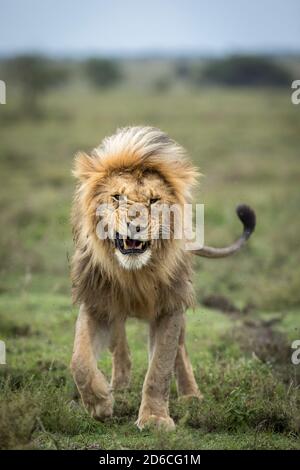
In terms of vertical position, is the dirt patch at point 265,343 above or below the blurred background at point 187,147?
below

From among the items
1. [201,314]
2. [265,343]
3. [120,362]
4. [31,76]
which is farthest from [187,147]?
[120,362]

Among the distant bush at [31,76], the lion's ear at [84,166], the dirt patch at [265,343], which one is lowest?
the dirt patch at [265,343]

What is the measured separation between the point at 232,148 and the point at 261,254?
12060mm

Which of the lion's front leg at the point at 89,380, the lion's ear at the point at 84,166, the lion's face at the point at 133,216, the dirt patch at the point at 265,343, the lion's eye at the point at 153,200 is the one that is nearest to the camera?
the lion's face at the point at 133,216

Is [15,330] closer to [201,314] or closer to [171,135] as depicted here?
[201,314]

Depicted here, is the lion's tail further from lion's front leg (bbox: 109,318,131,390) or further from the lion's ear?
the lion's ear

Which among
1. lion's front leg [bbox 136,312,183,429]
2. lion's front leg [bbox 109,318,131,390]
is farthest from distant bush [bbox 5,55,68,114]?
lion's front leg [bbox 136,312,183,429]

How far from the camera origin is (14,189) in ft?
57.1

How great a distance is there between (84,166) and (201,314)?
3.30 metres

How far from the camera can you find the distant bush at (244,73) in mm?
49875

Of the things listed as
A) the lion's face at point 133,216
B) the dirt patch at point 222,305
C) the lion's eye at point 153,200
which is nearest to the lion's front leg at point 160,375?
the lion's face at point 133,216

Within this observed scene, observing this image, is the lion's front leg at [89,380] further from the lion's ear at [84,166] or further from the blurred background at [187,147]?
the blurred background at [187,147]
